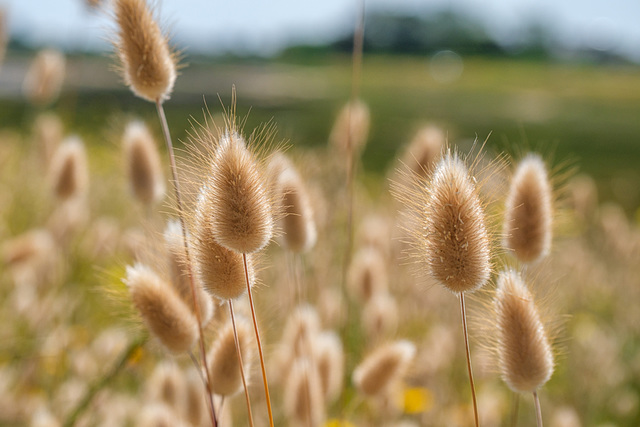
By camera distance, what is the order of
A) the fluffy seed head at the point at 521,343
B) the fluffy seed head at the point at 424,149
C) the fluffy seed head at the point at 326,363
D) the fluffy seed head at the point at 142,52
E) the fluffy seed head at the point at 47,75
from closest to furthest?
the fluffy seed head at the point at 521,343 → the fluffy seed head at the point at 142,52 → the fluffy seed head at the point at 326,363 → the fluffy seed head at the point at 424,149 → the fluffy seed head at the point at 47,75

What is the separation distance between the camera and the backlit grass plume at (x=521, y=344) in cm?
85

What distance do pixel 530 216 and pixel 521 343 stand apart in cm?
29

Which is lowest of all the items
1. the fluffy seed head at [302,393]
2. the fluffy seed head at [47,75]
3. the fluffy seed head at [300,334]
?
the fluffy seed head at [302,393]

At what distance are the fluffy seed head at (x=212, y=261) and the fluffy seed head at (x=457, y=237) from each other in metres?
0.27

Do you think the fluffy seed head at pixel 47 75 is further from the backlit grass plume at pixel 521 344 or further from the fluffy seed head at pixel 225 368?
the backlit grass plume at pixel 521 344

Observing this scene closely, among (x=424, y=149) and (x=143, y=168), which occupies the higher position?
(x=424, y=149)

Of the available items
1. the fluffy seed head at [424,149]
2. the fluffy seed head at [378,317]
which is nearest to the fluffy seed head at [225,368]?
the fluffy seed head at [424,149]

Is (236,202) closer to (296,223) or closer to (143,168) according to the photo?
(296,223)

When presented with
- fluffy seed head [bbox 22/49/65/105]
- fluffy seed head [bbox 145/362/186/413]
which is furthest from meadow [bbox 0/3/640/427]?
fluffy seed head [bbox 22/49/65/105]

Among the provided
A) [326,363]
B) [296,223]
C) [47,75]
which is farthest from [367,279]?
[47,75]

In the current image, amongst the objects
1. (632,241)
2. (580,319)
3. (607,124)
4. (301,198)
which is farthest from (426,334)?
(607,124)

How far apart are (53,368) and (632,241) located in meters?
3.31

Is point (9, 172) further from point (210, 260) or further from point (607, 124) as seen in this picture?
point (607, 124)

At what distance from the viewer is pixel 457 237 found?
76 cm
